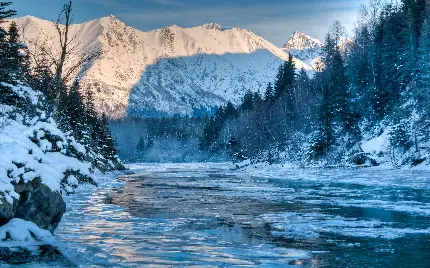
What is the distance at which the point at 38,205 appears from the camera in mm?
11922

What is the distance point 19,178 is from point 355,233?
9391 millimetres

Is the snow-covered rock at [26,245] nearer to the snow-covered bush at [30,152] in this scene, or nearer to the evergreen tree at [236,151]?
the snow-covered bush at [30,152]

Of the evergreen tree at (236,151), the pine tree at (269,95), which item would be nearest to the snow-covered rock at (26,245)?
the evergreen tree at (236,151)

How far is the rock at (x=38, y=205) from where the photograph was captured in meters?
11.5

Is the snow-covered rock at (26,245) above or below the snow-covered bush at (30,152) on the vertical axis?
below

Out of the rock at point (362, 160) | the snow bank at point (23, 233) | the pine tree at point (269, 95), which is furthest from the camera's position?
the pine tree at point (269, 95)

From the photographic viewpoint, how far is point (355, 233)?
1237cm

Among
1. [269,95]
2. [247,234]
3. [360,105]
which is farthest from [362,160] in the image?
[269,95]

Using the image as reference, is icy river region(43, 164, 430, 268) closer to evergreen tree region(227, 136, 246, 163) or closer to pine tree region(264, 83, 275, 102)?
evergreen tree region(227, 136, 246, 163)

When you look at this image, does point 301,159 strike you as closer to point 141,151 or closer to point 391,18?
point 391,18

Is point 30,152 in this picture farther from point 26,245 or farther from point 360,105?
point 360,105

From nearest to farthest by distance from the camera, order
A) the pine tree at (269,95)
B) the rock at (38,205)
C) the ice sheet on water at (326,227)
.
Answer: the rock at (38,205) → the ice sheet on water at (326,227) → the pine tree at (269,95)

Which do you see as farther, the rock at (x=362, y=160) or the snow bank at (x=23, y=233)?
the rock at (x=362, y=160)

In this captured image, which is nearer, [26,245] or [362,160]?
[26,245]
